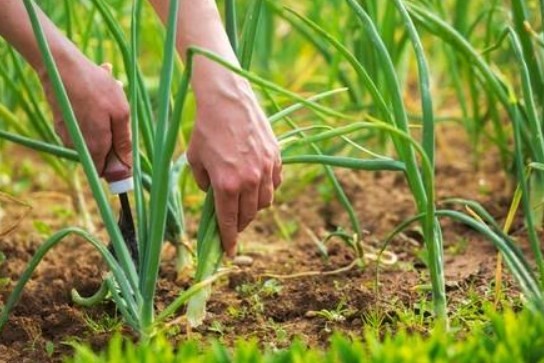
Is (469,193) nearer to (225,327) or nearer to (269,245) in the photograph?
(269,245)

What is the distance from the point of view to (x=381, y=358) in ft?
6.56

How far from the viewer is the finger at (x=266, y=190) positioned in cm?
220

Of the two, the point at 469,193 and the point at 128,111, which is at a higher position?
the point at 128,111

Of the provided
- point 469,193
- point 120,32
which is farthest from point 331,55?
point 120,32

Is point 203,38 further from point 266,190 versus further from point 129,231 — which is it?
point 129,231

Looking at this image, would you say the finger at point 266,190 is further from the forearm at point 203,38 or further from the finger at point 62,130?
the finger at point 62,130

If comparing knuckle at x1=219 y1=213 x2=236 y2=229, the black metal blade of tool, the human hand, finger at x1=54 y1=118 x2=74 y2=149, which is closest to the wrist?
the human hand

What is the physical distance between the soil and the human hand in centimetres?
38

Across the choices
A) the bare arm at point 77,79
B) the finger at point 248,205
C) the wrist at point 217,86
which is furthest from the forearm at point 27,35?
the finger at point 248,205

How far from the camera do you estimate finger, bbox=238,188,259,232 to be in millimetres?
2197

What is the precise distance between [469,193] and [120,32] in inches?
50.7

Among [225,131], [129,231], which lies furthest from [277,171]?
[129,231]

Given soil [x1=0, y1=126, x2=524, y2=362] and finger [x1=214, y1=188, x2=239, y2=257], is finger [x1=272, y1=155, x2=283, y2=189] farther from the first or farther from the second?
soil [x1=0, y1=126, x2=524, y2=362]

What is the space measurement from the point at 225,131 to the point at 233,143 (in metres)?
0.02
